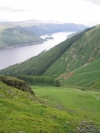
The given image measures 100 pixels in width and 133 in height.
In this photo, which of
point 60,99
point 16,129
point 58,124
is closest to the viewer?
point 16,129

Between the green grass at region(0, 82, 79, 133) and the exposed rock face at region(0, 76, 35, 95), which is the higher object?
the exposed rock face at region(0, 76, 35, 95)

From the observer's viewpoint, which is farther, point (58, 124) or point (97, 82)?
point (97, 82)

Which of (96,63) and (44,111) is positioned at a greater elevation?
(96,63)

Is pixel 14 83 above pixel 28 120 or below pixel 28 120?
above

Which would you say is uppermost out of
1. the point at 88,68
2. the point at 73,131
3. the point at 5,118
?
the point at 88,68

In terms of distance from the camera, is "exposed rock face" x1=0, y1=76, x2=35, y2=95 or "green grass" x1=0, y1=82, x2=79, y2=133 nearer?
"green grass" x1=0, y1=82, x2=79, y2=133

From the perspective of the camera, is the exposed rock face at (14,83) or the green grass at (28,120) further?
the exposed rock face at (14,83)

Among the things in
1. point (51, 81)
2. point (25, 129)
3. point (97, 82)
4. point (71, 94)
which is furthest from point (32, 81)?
point (25, 129)

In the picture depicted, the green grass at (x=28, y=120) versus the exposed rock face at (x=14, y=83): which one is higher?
the exposed rock face at (x=14, y=83)

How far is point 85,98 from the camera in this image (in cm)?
6794

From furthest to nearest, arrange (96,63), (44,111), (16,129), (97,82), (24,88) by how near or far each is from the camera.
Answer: (96,63), (97,82), (24,88), (44,111), (16,129)

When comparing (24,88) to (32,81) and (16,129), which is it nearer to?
(16,129)

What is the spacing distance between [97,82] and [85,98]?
48.4 metres

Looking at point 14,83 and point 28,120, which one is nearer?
point 28,120
